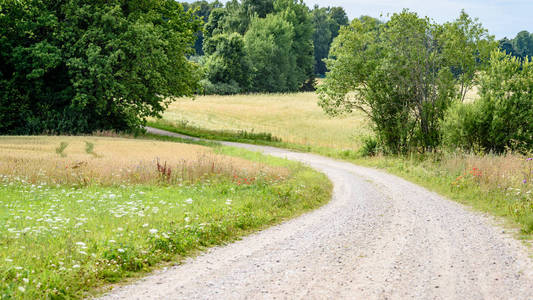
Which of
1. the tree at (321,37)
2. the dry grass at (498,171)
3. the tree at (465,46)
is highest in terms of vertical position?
the tree at (321,37)

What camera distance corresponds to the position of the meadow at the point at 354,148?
1454cm

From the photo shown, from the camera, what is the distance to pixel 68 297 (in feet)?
20.7

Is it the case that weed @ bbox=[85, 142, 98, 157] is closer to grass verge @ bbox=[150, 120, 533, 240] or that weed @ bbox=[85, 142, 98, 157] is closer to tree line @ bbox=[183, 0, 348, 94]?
grass verge @ bbox=[150, 120, 533, 240]

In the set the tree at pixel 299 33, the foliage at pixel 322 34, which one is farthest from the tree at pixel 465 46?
the foliage at pixel 322 34

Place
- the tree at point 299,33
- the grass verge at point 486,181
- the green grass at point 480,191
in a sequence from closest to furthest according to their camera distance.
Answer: the green grass at point 480,191 < the grass verge at point 486,181 < the tree at point 299,33

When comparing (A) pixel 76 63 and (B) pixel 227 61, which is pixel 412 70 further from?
(B) pixel 227 61

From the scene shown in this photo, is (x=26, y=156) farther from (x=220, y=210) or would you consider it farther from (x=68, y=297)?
(x=68, y=297)

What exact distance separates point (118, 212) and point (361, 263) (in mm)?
5557

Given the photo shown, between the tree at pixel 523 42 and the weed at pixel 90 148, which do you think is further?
the tree at pixel 523 42

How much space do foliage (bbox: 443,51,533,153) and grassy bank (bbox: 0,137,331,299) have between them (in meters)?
9.39

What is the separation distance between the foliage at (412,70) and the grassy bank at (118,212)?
35.8 feet

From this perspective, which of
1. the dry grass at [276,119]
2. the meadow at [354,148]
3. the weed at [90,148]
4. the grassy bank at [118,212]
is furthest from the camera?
the dry grass at [276,119]

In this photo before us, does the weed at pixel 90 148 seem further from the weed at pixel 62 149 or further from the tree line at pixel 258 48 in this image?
the tree line at pixel 258 48

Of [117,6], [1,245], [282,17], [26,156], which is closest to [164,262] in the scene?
[1,245]
